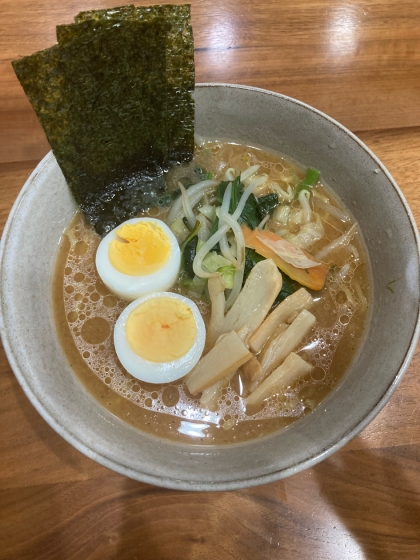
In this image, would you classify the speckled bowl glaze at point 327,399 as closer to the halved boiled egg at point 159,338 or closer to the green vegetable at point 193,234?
the halved boiled egg at point 159,338

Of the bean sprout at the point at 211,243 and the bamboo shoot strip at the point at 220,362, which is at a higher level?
the bean sprout at the point at 211,243

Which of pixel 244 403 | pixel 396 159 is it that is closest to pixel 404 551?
pixel 244 403

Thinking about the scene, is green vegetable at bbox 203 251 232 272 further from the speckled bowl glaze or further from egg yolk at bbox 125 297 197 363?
the speckled bowl glaze

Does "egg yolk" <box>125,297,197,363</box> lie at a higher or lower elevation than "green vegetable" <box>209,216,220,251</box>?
lower

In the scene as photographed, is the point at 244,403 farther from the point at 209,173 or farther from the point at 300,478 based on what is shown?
the point at 209,173

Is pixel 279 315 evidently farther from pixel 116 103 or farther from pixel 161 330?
pixel 116 103

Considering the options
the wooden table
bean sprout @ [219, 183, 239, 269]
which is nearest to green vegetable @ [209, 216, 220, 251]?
bean sprout @ [219, 183, 239, 269]

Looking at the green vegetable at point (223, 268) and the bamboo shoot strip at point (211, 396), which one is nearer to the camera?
the bamboo shoot strip at point (211, 396)

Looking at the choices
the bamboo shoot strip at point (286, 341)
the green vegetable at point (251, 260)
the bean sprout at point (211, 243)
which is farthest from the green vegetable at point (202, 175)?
the bamboo shoot strip at point (286, 341)
